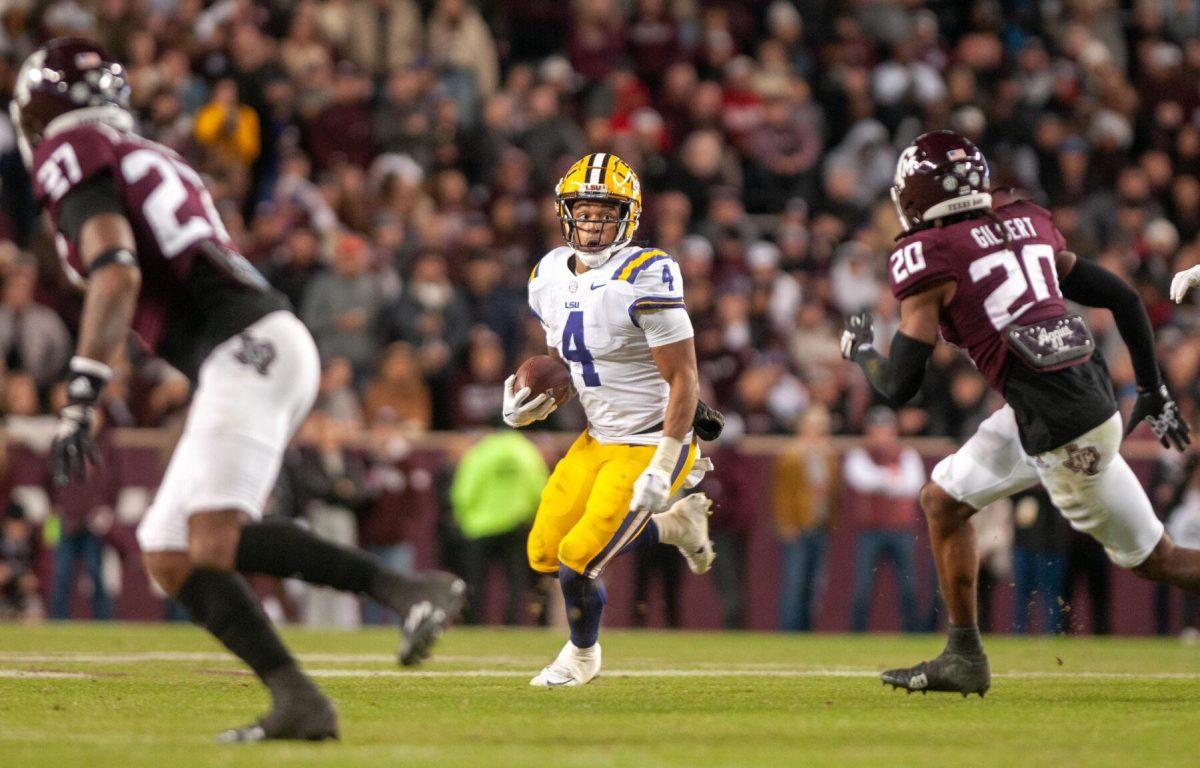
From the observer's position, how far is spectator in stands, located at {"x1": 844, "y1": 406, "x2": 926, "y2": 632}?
12.7 m

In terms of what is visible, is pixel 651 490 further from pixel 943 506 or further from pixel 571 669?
pixel 943 506

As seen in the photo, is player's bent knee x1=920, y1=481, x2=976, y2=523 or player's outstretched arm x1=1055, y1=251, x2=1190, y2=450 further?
player's outstretched arm x1=1055, y1=251, x2=1190, y2=450

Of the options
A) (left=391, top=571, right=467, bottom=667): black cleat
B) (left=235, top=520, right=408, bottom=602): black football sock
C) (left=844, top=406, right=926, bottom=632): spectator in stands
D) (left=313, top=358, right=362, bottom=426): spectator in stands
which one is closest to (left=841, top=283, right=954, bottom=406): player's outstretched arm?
(left=391, top=571, right=467, bottom=667): black cleat

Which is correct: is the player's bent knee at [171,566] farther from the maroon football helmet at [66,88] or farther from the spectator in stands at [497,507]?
the spectator in stands at [497,507]

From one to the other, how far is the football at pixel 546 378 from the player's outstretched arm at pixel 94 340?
2412 mm

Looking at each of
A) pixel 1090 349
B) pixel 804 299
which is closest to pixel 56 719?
pixel 1090 349

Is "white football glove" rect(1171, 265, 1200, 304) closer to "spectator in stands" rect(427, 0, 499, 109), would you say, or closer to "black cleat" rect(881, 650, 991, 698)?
"black cleat" rect(881, 650, 991, 698)

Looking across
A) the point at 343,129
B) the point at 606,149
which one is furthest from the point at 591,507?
the point at 606,149

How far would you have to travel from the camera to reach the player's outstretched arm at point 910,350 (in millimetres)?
5969

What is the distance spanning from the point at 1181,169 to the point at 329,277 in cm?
806

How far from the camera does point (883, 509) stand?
12.7 meters

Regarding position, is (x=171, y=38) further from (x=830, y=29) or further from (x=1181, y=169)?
(x=1181, y=169)

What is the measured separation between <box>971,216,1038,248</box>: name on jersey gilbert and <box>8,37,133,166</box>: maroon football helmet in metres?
2.83

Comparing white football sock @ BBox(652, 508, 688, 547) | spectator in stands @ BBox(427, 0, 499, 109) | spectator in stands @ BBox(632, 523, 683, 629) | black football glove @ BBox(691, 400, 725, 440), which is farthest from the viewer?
spectator in stands @ BBox(427, 0, 499, 109)
